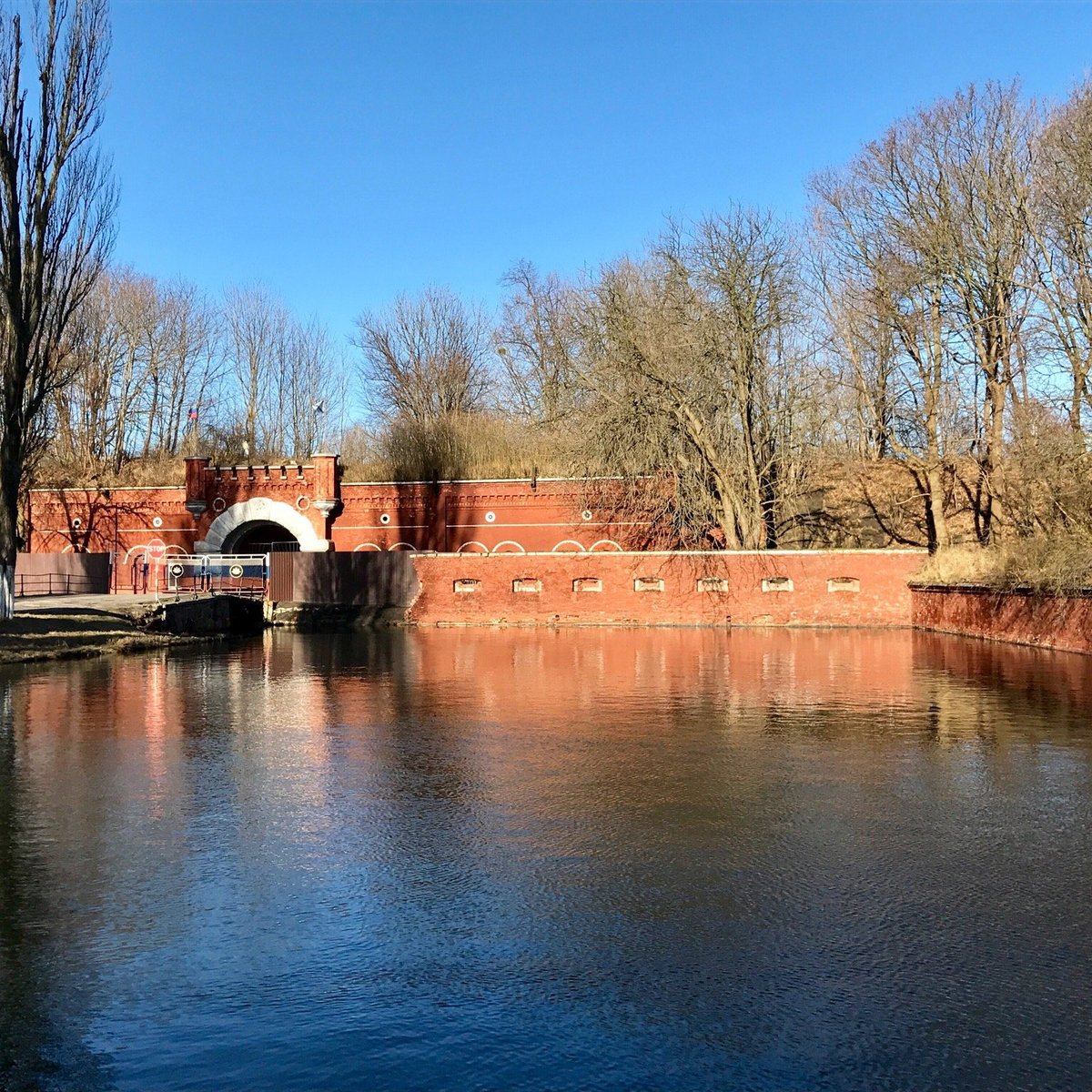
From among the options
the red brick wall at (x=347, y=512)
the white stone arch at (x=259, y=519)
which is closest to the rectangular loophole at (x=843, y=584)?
the red brick wall at (x=347, y=512)

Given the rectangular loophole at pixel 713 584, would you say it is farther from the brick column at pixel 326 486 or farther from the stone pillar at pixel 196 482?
the stone pillar at pixel 196 482

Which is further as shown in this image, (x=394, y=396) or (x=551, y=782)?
(x=394, y=396)

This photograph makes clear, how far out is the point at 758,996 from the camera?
4.28 metres

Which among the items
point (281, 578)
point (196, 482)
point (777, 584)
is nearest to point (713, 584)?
point (777, 584)

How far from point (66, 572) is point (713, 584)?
80.5ft

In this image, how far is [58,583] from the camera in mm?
39219

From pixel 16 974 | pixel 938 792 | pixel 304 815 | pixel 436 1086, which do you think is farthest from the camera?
pixel 938 792

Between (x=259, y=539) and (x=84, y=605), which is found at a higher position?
(x=259, y=539)

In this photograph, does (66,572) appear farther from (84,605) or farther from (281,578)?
(84,605)

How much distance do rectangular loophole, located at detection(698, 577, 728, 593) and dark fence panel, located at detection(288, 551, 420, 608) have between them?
29.7 feet

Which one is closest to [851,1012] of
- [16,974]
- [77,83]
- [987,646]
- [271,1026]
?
[271,1026]

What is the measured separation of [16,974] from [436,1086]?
216cm

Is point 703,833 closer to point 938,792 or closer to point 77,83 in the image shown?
point 938,792

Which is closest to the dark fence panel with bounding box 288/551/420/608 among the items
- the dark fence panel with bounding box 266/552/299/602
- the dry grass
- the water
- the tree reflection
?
the dark fence panel with bounding box 266/552/299/602
